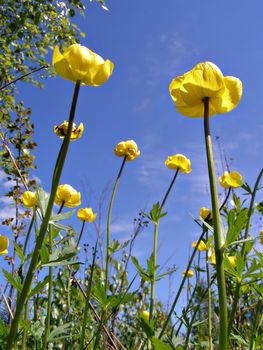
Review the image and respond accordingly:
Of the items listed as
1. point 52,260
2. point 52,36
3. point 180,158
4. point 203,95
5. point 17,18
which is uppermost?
point 52,36

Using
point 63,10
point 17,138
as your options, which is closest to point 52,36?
point 63,10

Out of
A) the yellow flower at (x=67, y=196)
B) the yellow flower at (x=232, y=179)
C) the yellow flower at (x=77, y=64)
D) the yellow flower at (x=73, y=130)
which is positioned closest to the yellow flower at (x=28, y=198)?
the yellow flower at (x=67, y=196)

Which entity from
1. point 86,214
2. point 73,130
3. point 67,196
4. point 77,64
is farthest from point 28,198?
point 77,64

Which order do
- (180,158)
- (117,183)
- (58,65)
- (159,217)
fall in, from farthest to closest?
(180,158) < (117,183) < (159,217) < (58,65)

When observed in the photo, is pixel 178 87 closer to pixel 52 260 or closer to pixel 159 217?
pixel 52 260

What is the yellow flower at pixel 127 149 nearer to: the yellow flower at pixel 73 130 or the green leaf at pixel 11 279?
the yellow flower at pixel 73 130

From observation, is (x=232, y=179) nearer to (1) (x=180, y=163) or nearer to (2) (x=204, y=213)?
(2) (x=204, y=213)
